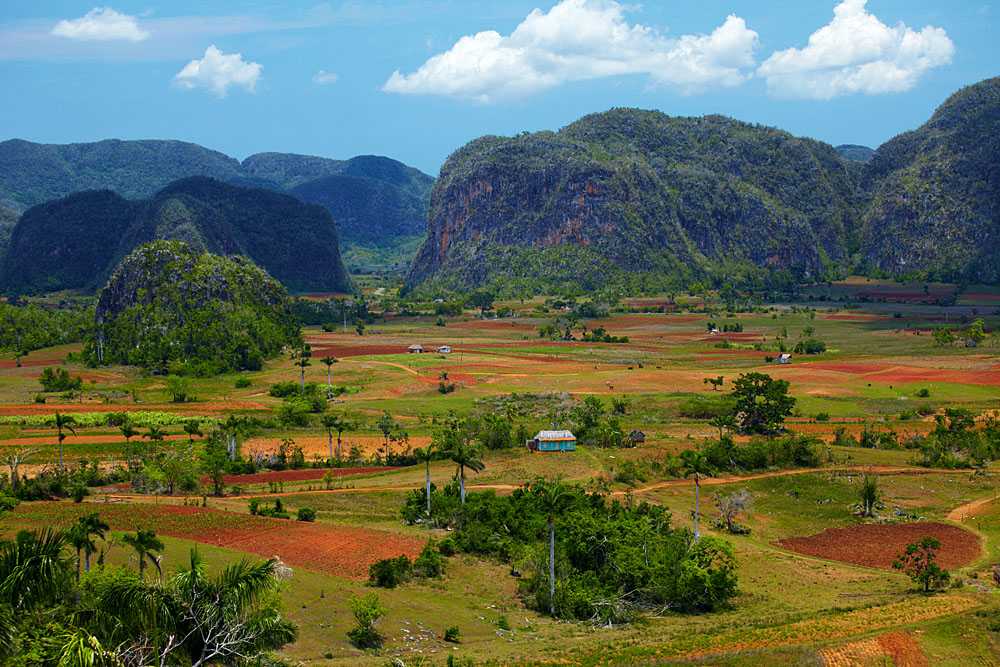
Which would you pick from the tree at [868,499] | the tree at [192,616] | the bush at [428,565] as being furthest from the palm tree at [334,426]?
the tree at [192,616]

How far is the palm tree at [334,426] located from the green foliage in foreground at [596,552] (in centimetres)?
1851

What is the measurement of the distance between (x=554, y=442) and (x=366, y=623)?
118ft

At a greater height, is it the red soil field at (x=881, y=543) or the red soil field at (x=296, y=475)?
the red soil field at (x=296, y=475)

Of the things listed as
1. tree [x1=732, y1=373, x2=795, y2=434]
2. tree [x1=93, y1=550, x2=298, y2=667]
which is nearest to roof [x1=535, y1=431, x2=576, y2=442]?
tree [x1=732, y1=373, x2=795, y2=434]

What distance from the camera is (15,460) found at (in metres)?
60.8

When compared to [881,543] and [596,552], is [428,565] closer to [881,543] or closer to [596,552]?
[596,552]

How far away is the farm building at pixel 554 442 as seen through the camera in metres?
71.5

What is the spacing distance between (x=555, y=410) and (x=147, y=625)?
219 feet

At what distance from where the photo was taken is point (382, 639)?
121 feet

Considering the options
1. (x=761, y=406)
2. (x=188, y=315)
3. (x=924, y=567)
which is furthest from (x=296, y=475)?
(x=188, y=315)

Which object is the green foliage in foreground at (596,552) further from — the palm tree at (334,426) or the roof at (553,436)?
the palm tree at (334,426)

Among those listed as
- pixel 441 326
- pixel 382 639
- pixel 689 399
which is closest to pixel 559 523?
pixel 382 639

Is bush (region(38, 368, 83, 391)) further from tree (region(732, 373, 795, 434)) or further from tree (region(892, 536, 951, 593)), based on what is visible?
tree (region(892, 536, 951, 593))

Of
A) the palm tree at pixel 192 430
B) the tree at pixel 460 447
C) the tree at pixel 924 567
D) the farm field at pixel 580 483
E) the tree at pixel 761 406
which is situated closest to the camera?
the farm field at pixel 580 483
